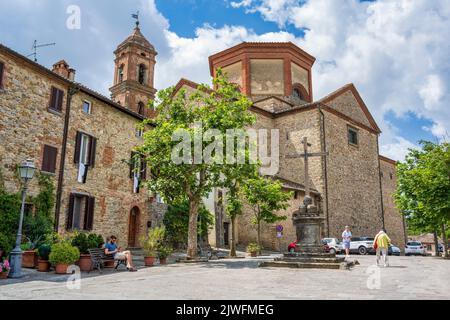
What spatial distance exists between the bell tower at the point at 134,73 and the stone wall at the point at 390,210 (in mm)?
22260

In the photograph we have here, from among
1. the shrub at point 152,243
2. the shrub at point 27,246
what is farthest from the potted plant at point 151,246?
the shrub at point 27,246

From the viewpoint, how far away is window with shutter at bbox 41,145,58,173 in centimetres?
1515

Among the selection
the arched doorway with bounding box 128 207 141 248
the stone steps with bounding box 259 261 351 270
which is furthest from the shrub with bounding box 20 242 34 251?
the stone steps with bounding box 259 261 351 270

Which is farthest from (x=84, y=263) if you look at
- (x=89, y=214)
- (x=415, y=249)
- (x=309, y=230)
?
(x=415, y=249)

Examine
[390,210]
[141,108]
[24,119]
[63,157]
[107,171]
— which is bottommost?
[390,210]

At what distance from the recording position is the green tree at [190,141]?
14.0 metres

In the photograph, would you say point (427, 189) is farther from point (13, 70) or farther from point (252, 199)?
point (13, 70)

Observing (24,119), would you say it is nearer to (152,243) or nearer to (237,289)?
(152,243)

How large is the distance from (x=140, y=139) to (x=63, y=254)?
10.8m

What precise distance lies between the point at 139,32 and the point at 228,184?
68.0 ft

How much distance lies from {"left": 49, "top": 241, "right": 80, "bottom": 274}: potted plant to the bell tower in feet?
62.0

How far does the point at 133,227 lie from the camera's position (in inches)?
784

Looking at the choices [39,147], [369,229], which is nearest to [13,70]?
[39,147]

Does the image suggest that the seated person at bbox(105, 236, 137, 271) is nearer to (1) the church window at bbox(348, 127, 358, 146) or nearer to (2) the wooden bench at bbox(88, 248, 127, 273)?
(2) the wooden bench at bbox(88, 248, 127, 273)
